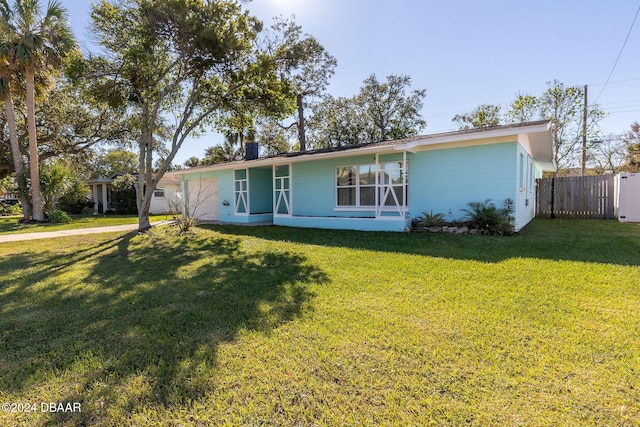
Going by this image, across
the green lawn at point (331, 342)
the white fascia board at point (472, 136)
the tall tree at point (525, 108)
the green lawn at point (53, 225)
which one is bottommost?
the green lawn at point (331, 342)

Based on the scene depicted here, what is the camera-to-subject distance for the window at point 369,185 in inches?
423

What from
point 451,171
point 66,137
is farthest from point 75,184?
point 451,171

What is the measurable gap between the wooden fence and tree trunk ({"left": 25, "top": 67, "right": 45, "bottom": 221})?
2307 cm

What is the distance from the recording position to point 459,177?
9.93m

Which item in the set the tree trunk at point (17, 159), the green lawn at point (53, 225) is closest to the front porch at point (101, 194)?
the tree trunk at point (17, 159)

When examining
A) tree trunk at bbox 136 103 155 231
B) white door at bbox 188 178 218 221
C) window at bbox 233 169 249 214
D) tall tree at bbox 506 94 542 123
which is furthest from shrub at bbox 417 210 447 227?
tall tree at bbox 506 94 542 123

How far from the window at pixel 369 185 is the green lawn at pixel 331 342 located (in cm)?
499

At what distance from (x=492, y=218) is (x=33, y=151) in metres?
19.5

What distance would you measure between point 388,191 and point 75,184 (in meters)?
18.5

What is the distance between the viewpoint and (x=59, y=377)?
2.50 m

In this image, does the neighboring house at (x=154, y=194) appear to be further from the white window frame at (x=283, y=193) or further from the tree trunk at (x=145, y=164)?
the white window frame at (x=283, y=193)

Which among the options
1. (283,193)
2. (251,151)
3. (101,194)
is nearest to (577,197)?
(283,193)

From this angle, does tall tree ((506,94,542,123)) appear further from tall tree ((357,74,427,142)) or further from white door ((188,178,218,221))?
white door ((188,178,218,221))

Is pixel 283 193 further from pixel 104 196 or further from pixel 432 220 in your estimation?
pixel 104 196
